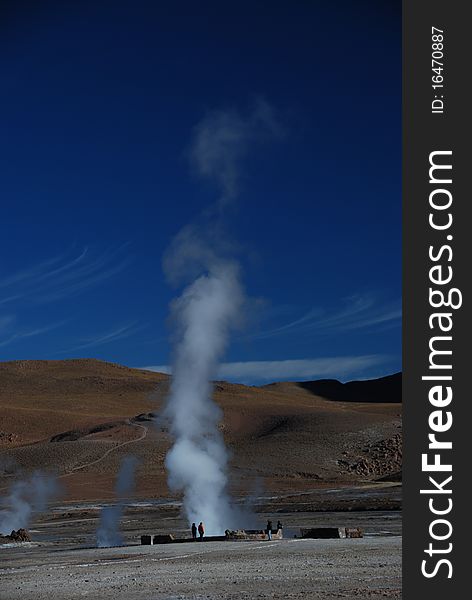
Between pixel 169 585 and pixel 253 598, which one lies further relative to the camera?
pixel 169 585

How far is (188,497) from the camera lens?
50.6m

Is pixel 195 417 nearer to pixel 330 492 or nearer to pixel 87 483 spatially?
pixel 330 492

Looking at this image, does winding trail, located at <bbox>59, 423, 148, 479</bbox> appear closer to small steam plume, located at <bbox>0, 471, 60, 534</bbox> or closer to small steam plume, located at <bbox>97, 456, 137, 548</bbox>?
small steam plume, located at <bbox>0, 471, 60, 534</bbox>

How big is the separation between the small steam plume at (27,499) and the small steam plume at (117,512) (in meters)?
5.27

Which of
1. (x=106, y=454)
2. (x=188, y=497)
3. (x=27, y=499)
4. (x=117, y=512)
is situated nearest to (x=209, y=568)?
(x=188, y=497)

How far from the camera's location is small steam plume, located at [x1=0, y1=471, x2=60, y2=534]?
60853 mm

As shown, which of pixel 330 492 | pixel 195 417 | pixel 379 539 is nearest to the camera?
pixel 379 539

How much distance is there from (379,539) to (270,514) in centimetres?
2272

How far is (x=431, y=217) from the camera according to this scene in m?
19.1

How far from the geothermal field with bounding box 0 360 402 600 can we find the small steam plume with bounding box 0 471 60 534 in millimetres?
207

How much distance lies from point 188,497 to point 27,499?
1534 inches

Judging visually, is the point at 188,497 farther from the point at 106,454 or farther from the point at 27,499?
the point at 106,454

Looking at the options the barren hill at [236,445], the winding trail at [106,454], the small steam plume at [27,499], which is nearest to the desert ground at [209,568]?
the small steam plume at [27,499]

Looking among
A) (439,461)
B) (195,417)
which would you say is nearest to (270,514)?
(195,417)
